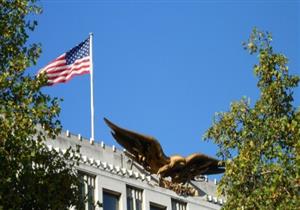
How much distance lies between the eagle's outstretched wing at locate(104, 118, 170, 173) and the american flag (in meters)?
3.97

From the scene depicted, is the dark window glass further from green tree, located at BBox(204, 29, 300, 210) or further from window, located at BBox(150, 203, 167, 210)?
green tree, located at BBox(204, 29, 300, 210)

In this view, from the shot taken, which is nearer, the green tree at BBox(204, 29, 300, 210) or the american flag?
the green tree at BBox(204, 29, 300, 210)

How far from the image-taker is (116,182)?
7538cm

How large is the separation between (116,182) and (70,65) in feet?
24.8

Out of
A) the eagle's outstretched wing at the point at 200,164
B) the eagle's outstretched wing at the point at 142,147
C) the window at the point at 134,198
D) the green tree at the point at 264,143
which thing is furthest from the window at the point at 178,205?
the green tree at the point at 264,143

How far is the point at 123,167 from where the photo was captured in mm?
77062

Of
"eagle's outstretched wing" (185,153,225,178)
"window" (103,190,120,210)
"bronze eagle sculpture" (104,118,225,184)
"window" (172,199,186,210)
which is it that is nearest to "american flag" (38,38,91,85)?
"bronze eagle sculpture" (104,118,225,184)

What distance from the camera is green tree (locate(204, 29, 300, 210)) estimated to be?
5072 centimetres

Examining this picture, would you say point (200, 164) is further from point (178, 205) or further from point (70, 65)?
point (70, 65)

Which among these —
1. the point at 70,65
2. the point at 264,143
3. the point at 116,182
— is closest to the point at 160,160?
the point at 116,182

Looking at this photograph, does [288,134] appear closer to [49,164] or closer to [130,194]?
[49,164]

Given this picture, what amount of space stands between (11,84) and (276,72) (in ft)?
38.6

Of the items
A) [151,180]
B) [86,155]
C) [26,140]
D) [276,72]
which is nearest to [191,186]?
[151,180]

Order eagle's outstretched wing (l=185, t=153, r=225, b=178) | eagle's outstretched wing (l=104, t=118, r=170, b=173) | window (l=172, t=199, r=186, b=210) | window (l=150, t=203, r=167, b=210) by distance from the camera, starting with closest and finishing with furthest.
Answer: eagle's outstretched wing (l=104, t=118, r=170, b=173), window (l=150, t=203, r=167, b=210), window (l=172, t=199, r=186, b=210), eagle's outstretched wing (l=185, t=153, r=225, b=178)
